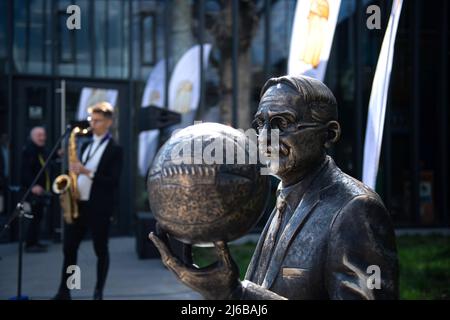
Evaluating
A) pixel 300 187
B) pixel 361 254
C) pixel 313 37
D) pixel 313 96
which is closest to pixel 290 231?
pixel 300 187

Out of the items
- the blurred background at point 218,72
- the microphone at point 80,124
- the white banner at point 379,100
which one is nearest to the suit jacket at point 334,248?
the white banner at point 379,100

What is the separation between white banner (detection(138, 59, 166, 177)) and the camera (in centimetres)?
1216

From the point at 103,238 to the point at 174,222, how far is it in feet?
15.5

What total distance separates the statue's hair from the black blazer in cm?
451

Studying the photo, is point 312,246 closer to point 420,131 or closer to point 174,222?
point 174,222

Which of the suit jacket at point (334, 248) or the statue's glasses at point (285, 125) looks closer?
the suit jacket at point (334, 248)

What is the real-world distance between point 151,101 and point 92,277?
506 cm

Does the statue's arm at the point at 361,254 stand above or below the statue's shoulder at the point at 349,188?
below

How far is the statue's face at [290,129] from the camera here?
6.97 ft

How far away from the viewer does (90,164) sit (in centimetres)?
653

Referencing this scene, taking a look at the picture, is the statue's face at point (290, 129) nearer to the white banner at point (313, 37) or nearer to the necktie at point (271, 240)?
the necktie at point (271, 240)

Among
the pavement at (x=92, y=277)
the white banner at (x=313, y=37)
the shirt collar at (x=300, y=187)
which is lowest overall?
the pavement at (x=92, y=277)
